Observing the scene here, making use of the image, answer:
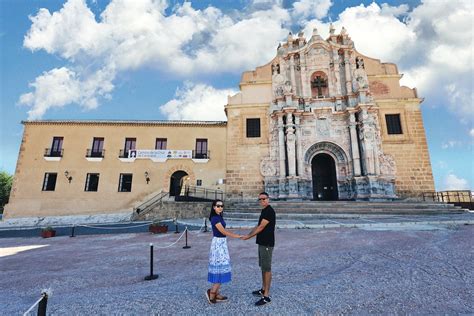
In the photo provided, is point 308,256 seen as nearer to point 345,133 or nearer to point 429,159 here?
point 345,133

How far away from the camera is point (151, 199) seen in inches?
661

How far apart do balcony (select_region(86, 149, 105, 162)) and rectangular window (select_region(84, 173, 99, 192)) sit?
1.17 meters

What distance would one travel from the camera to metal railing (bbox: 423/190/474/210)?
16094 millimetres

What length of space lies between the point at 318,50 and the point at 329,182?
11564 millimetres

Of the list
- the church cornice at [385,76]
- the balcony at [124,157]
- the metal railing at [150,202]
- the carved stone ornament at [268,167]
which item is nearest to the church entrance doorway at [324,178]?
the carved stone ornament at [268,167]

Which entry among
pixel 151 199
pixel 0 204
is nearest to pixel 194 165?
pixel 151 199

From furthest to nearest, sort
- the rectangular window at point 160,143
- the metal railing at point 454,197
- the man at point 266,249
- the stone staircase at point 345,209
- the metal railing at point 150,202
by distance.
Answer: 1. the rectangular window at point 160,143
2. the metal railing at point 454,197
3. the metal railing at point 150,202
4. the stone staircase at point 345,209
5. the man at point 266,249

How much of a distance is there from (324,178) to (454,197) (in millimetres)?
8974

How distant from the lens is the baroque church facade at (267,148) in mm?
16734

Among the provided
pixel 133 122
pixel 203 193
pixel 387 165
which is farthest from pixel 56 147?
pixel 387 165

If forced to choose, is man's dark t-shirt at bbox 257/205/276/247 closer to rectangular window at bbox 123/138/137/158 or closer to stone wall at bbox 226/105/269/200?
stone wall at bbox 226/105/269/200

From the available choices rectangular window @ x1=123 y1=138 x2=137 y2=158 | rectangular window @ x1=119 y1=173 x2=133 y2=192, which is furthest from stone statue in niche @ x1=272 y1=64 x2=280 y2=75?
rectangular window @ x1=119 y1=173 x2=133 y2=192

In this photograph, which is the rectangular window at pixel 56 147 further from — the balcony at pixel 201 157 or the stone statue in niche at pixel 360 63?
the stone statue in niche at pixel 360 63

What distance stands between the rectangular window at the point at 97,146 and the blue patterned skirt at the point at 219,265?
58.4ft
